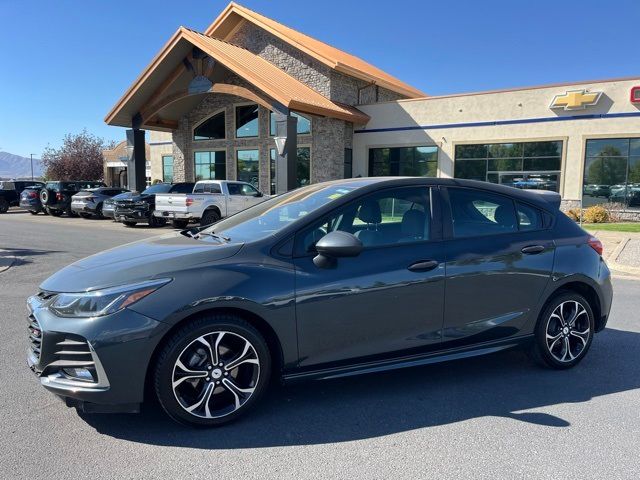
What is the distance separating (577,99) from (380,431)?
64.9ft

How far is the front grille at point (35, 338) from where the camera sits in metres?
3.23

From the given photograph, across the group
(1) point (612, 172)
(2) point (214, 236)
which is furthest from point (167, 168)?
(2) point (214, 236)

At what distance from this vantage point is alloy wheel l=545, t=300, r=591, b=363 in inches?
173

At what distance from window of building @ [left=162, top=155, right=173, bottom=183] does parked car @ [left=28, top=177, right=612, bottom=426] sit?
28.6 metres

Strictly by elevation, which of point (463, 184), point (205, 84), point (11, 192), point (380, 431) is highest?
point (205, 84)

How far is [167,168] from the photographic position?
31.9 meters

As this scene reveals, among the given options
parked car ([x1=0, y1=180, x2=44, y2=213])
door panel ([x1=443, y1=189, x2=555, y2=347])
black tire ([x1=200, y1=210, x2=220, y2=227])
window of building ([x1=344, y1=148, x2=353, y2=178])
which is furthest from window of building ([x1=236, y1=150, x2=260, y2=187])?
door panel ([x1=443, y1=189, x2=555, y2=347])

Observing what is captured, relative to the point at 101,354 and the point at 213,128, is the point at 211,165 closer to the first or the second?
the point at 213,128

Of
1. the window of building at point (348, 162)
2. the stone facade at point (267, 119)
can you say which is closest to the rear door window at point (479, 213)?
the stone facade at point (267, 119)

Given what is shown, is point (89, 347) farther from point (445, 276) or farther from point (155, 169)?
point (155, 169)

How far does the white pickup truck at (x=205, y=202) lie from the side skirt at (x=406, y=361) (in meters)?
13.2

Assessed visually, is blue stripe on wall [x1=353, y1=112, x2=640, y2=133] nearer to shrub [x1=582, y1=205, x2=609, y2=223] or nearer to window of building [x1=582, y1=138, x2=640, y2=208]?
window of building [x1=582, y1=138, x2=640, y2=208]

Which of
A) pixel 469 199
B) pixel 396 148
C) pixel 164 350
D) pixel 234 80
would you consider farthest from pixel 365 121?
pixel 164 350

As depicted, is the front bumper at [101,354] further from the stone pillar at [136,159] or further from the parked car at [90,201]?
the stone pillar at [136,159]
